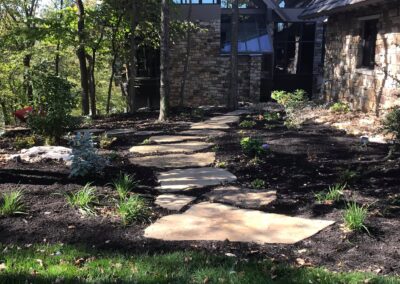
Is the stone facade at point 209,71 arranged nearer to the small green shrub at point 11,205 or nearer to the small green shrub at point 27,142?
the small green shrub at point 27,142

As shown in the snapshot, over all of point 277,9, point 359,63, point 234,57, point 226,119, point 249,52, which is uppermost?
point 277,9

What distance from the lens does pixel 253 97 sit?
53.8 feet

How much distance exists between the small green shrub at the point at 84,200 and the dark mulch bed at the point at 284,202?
0.25ft

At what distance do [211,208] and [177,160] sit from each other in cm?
193

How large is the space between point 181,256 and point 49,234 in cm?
113

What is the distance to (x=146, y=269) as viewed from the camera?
2867mm

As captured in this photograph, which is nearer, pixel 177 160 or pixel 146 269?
pixel 146 269

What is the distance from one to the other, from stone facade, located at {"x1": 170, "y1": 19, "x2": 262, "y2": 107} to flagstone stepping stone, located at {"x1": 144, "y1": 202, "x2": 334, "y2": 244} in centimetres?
1259

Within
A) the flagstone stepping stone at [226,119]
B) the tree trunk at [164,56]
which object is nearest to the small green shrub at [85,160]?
the flagstone stepping stone at [226,119]

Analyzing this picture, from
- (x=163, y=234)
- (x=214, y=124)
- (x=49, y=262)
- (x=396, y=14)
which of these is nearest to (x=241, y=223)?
(x=163, y=234)

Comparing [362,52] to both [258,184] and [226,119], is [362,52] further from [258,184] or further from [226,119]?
[258,184]

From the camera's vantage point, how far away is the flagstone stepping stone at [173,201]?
4.12m

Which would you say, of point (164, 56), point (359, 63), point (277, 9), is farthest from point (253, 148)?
point (277, 9)

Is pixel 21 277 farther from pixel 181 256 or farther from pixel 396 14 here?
pixel 396 14
